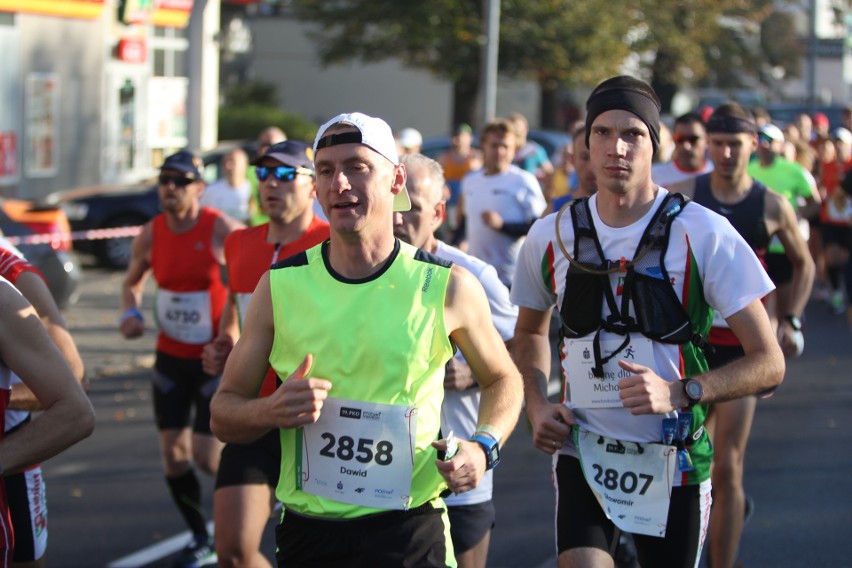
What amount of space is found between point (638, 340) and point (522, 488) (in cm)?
398

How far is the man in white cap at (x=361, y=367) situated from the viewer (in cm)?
354

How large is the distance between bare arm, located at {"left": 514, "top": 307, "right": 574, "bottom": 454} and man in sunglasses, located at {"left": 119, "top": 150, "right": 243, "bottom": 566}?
2711mm

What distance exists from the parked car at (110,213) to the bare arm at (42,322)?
43.8ft

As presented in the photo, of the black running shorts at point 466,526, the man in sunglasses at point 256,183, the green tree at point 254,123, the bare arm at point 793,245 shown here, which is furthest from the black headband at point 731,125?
the green tree at point 254,123

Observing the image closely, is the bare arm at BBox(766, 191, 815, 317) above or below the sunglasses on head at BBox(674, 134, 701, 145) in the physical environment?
below

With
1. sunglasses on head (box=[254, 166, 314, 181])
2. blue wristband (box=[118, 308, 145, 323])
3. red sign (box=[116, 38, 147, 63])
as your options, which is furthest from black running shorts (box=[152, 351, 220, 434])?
red sign (box=[116, 38, 147, 63])

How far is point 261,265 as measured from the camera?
5.85m

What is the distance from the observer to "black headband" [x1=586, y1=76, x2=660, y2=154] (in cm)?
421

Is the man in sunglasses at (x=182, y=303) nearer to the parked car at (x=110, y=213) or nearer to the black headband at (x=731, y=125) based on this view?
the black headband at (x=731, y=125)

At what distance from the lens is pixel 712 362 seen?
19.7 ft

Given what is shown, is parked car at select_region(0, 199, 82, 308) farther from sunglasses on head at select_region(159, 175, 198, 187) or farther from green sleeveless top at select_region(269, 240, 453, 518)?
green sleeveless top at select_region(269, 240, 453, 518)

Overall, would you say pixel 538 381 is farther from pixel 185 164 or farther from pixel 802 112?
pixel 802 112

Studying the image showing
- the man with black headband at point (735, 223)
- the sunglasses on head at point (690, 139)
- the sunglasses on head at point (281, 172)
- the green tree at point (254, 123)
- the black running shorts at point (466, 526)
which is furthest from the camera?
the green tree at point (254, 123)

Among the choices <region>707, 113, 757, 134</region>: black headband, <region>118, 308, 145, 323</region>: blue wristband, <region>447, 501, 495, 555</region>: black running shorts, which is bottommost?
<region>447, 501, 495, 555</region>: black running shorts
